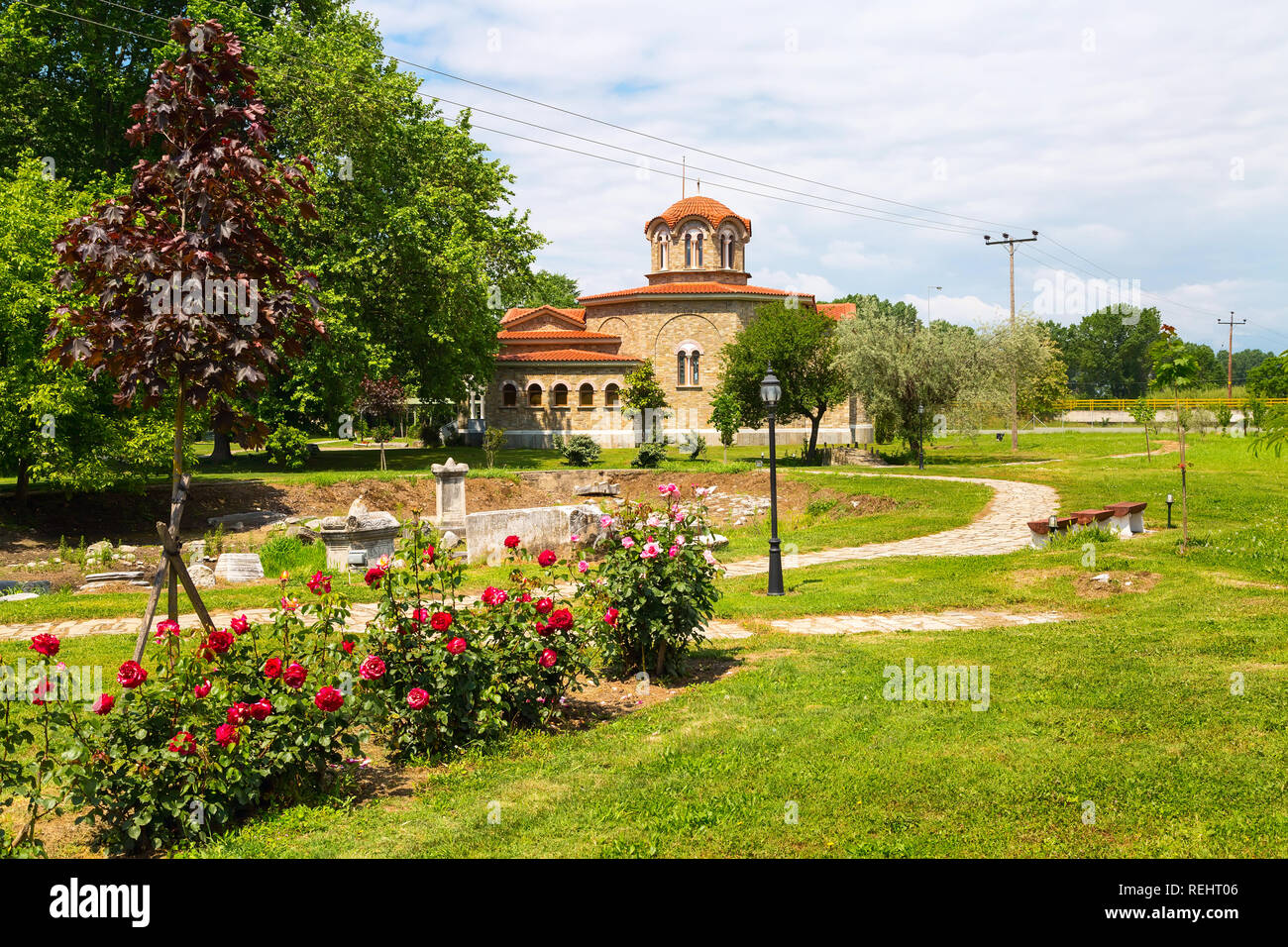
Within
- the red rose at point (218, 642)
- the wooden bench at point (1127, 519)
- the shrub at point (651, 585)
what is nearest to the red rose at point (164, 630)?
the red rose at point (218, 642)

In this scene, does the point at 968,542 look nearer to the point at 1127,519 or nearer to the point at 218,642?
the point at 1127,519

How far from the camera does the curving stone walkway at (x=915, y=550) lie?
1073 centimetres

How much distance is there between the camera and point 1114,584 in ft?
39.2

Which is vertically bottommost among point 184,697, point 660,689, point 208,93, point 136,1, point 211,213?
point 660,689

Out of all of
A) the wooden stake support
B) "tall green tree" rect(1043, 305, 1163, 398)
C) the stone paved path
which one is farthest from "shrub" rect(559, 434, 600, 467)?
"tall green tree" rect(1043, 305, 1163, 398)

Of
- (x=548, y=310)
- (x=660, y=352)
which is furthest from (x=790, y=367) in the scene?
(x=548, y=310)

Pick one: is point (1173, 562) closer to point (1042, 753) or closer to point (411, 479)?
point (1042, 753)

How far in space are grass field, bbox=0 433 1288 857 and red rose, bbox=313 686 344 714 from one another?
0.68m

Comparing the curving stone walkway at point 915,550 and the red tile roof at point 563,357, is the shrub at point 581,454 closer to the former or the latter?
the red tile roof at point 563,357

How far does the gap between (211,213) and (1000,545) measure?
14.7m

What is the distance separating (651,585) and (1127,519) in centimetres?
1302

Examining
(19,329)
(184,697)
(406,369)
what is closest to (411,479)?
(406,369)

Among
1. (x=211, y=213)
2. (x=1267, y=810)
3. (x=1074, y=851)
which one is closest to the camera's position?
(x=1074, y=851)

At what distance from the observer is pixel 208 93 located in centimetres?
671
